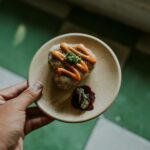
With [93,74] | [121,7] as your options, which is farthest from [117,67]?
[121,7]

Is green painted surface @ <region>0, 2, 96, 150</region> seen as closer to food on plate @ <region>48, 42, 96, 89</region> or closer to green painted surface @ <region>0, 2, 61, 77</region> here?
green painted surface @ <region>0, 2, 61, 77</region>

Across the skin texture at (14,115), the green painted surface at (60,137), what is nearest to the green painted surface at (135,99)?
the green painted surface at (60,137)

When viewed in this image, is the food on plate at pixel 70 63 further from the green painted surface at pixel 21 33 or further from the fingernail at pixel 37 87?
the green painted surface at pixel 21 33

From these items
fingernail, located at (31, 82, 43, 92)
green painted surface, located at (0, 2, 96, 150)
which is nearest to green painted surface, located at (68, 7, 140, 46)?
green painted surface, located at (0, 2, 96, 150)

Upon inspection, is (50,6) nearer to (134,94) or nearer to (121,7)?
(121,7)

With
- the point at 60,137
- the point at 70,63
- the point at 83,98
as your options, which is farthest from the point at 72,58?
the point at 60,137
